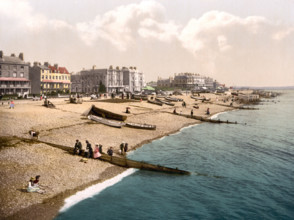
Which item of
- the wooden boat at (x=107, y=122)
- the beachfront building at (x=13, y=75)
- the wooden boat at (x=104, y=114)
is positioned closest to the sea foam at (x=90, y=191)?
the wooden boat at (x=107, y=122)

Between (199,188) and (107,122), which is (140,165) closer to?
(199,188)

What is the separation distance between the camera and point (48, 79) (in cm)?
9312

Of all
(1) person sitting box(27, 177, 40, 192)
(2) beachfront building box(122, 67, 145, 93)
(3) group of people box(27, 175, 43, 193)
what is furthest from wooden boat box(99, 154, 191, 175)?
(2) beachfront building box(122, 67, 145, 93)

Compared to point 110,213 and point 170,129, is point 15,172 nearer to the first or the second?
point 110,213

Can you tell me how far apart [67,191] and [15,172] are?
189 inches

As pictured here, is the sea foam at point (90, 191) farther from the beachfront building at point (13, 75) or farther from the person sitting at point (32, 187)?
the beachfront building at point (13, 75)

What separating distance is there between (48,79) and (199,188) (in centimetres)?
8512

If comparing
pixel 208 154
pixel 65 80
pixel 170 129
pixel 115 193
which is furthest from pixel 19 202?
pixel 65 80

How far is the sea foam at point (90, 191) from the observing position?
1685 cm

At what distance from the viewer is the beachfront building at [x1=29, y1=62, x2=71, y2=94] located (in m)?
90.2

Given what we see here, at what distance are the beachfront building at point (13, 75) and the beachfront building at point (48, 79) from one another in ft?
18.1

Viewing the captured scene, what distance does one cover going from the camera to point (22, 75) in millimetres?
83562

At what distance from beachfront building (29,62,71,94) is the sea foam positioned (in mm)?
73525

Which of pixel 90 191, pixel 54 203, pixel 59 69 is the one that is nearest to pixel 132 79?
pixel 59 69
